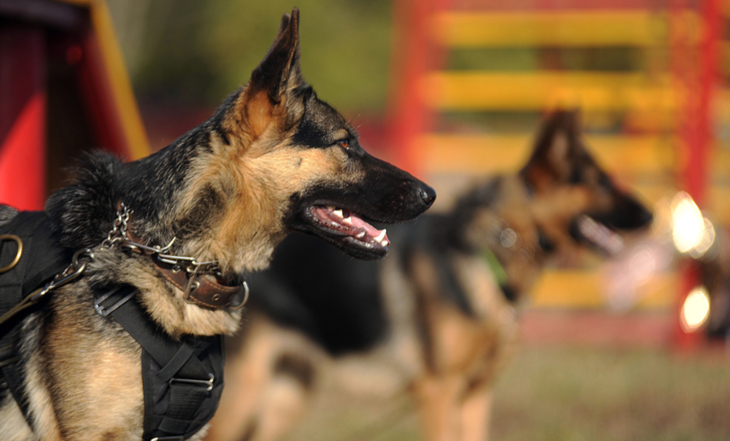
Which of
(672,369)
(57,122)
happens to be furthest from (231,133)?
(672,369)

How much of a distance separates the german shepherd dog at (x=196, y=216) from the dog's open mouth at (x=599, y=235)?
6.66 feet

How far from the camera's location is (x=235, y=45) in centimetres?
2216

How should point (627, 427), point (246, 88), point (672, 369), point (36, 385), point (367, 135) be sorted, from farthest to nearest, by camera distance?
1. point (367, 135)
2. point (672, 369)
3. point (627, 427)
4. point (246, 88)
5. point (36, 385)

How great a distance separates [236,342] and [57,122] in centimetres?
154

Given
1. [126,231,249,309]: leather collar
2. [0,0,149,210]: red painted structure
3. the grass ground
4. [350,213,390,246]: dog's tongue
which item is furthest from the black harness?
the grass ground

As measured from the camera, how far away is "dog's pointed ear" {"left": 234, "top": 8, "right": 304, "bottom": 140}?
6.21ft

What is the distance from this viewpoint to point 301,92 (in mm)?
2141

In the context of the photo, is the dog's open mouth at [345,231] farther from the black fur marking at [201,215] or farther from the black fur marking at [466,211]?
the black fur marking at [466,211]

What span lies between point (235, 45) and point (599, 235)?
2030 cm

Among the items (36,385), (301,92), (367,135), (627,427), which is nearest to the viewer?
(36,385)

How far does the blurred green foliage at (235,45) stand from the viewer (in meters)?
22.1

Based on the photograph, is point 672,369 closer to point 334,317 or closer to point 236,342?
point 334,317

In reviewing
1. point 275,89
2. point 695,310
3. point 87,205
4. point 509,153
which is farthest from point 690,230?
point 87,205

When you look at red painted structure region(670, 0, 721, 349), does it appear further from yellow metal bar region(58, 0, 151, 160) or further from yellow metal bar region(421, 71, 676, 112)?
yellow metal bar region(58, 0, 151, 160)
